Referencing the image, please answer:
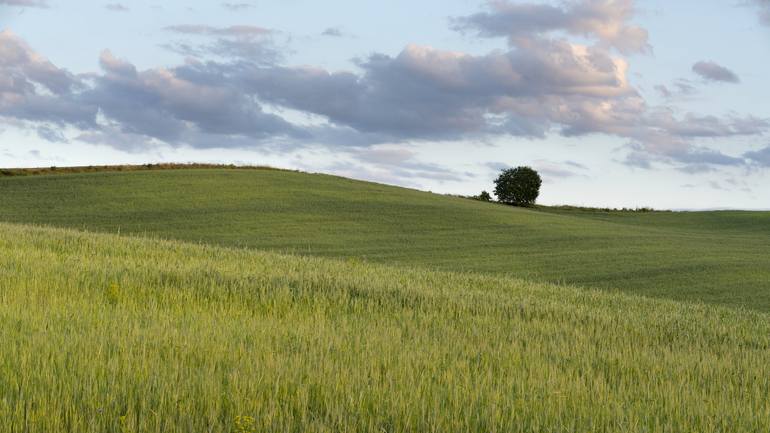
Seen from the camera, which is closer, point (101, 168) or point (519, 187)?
point (101, 168)

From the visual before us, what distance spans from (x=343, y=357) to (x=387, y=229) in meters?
33.2

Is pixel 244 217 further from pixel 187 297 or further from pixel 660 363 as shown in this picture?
pixel 660 363

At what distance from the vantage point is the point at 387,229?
41.1 metres

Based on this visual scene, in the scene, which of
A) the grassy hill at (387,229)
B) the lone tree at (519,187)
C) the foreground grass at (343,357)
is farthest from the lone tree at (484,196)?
the foreground grass at (343,357)

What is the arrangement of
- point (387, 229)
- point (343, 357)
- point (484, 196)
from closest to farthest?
1. point (343, 357)
2. point (387, 229)
3. point (484, 196)

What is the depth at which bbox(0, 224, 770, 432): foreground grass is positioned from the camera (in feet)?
19.2

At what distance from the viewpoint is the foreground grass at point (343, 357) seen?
5.86 m

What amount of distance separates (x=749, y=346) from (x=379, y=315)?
5.69m

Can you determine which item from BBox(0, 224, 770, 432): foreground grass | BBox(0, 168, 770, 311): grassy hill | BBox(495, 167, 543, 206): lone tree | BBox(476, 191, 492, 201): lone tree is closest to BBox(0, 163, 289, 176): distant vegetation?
BBox(0, 168, 770, 311): grassy hill

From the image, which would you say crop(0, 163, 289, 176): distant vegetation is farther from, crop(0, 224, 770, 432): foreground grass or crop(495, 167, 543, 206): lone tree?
crop(0, 224, 770, 432): foreground grass

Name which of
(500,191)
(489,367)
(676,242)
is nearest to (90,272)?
(489,367)

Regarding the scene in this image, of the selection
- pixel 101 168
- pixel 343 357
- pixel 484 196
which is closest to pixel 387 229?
pixel 343 357

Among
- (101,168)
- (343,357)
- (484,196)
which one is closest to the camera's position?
(343,357)

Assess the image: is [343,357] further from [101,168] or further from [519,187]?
[519,187]
